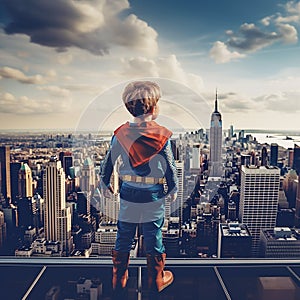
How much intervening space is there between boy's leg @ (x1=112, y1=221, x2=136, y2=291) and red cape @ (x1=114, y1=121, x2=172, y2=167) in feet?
1.49

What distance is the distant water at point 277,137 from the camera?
2.69 m

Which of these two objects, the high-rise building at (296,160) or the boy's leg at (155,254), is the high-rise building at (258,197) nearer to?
the high-rise building at (296,160)

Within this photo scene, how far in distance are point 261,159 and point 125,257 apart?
243 centimetres

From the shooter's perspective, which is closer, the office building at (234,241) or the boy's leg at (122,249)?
the boy's leg at (122,249)

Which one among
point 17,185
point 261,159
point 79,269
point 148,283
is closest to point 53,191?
point 17,185

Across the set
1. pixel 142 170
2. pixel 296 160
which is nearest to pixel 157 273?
pixel 142 170

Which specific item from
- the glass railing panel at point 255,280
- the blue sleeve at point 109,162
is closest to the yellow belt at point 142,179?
the blue sleeve at point 109,162

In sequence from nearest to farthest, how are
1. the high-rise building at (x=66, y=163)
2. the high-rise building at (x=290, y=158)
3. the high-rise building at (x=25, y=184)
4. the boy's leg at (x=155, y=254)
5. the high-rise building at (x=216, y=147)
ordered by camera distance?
the boy's leg at (x=155, y=254)
the high-rise building at (x=216, y=147)
the high-rise building at (x=66, y=163)
the high-rise building at (x=290, y=158)
the high-rise building at (x=25, y=184)

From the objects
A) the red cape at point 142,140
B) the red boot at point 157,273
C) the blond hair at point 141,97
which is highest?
the blond hair at point 141,97

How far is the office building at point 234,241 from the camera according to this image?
9.86ft

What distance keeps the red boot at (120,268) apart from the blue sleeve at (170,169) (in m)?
0.56

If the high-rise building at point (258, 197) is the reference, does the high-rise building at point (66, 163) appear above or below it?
above

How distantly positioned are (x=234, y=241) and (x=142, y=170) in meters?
2.07

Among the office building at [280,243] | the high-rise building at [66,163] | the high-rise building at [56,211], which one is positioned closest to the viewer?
the high-rise building at [66,163]
